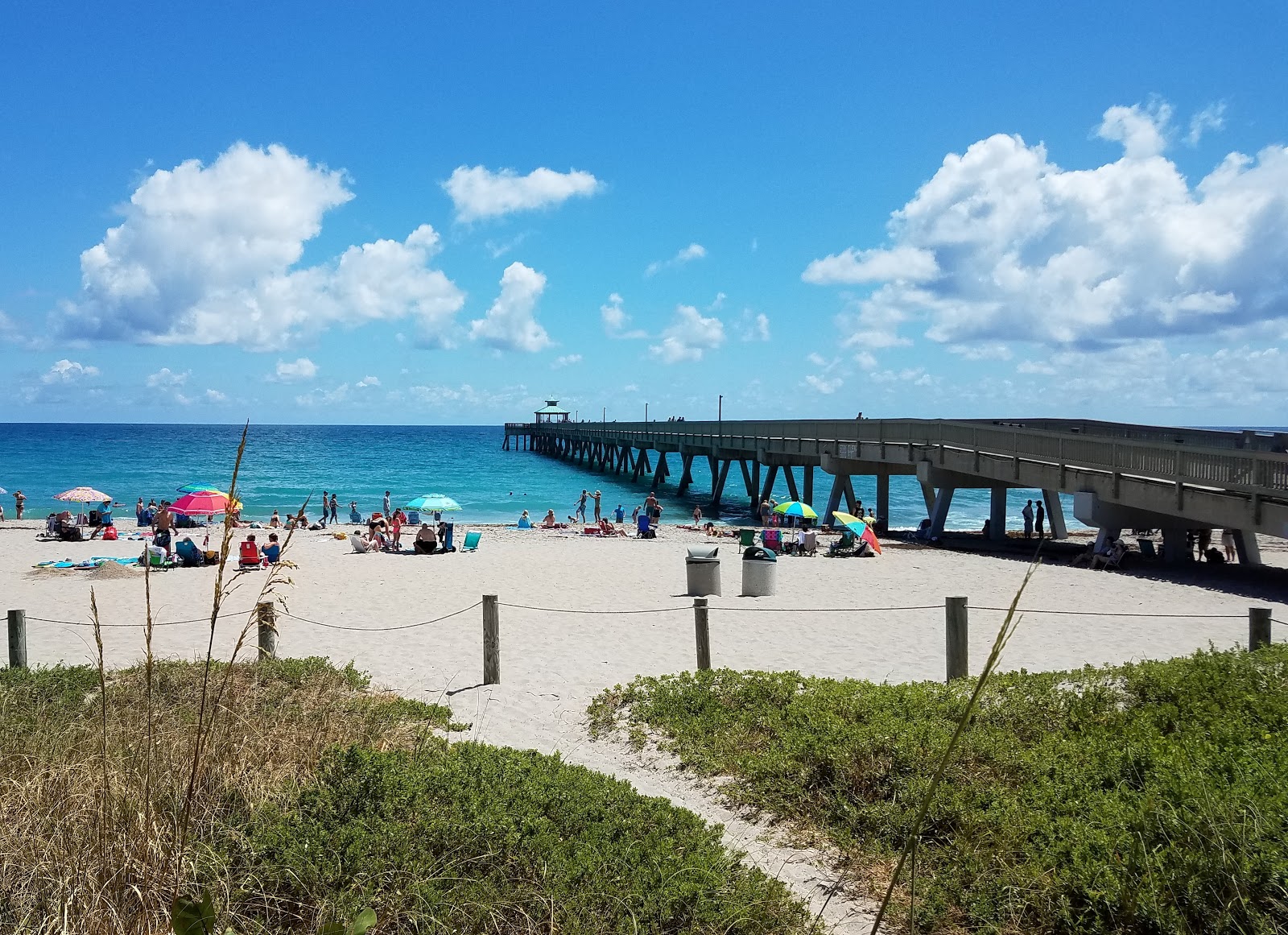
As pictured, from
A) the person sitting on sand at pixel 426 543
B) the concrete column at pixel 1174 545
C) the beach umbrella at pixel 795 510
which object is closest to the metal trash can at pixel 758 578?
the beach umbrella at pixel 795 510

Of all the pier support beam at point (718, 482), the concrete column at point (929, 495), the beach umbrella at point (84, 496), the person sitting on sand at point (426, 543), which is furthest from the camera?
the pier support beam at point (718, 482)

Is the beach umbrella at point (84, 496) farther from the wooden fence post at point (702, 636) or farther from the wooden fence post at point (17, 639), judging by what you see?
the wooden fence post at point (702, 636)

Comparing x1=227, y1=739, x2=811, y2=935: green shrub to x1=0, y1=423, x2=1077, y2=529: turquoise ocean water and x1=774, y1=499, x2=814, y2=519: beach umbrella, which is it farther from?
x1=0, y1=423, x2=1077, y2=529: turquoise ocean water

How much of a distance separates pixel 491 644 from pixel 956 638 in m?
4.46

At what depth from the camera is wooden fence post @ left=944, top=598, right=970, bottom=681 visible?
838 centimetres

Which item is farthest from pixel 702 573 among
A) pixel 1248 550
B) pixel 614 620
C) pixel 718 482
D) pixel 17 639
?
pixel 718 482

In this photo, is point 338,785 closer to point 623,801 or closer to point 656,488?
point 623,801

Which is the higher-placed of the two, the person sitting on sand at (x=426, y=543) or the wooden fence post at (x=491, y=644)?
the wooden fence post at (x=491, y=644)

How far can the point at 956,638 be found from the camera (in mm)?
8508

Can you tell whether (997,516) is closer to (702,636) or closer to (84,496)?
(702,636)

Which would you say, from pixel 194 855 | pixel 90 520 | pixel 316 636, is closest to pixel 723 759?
pixel 194 855

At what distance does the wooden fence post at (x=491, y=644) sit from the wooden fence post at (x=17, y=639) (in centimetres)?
462

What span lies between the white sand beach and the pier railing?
1.99 m

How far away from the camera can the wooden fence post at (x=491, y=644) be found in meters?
8.91
